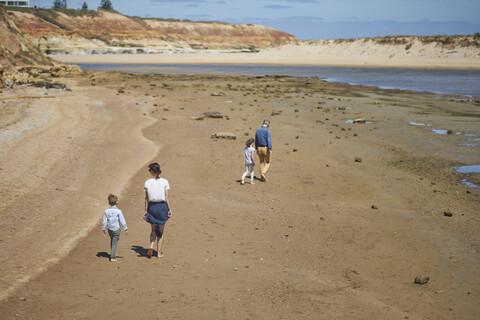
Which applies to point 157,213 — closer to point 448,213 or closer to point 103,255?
point 103,255

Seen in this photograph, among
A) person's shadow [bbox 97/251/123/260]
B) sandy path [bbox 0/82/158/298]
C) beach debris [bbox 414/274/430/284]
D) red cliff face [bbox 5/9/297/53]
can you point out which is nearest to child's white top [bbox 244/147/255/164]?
sandy path [bbox 0/82/158/298]

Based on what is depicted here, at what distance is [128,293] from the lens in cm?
801

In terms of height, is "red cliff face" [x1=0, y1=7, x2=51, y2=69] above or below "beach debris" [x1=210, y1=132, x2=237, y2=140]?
above

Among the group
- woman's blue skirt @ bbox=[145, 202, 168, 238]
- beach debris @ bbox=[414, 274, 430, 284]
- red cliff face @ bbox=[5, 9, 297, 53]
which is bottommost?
beach debris @ bbox=[414, 274, 430, 284]

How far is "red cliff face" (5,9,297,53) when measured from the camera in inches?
4729

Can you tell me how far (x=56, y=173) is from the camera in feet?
50.3

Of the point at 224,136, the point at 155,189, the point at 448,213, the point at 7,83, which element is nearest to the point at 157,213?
the point at 155,189

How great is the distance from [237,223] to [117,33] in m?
135

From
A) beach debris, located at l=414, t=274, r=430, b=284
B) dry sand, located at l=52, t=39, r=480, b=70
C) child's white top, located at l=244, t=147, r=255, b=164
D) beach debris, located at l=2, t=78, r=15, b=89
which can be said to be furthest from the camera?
dry sand, located at l=52, t=39, r=480, b=70

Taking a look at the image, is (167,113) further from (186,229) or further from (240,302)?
(240,302)

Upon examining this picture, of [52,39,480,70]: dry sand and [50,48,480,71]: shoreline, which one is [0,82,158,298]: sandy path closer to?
[50,48,480,71]: shoreline

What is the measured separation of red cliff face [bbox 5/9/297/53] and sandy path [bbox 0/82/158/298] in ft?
313

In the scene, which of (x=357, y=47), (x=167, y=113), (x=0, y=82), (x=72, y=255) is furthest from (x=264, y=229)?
(x=357, y=47)

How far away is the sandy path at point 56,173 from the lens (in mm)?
9820
